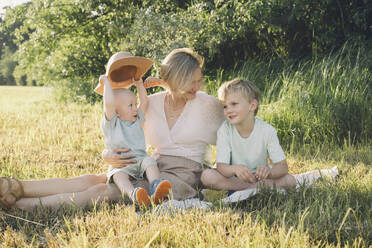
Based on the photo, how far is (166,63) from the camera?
3400 millimetres

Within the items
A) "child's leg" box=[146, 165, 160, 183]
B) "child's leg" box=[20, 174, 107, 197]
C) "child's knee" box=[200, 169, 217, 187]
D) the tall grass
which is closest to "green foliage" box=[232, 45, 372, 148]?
the tall grass

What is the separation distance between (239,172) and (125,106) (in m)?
1.13

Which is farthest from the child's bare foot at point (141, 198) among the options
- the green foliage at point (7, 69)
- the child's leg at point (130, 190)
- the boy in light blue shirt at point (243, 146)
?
the green foliage at point (7, 69)

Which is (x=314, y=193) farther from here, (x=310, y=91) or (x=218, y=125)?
(x=310, y=91)

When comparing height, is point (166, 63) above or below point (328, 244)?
above

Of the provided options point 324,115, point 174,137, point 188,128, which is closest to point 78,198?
point 174,137

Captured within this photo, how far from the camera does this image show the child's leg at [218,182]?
10.8ft

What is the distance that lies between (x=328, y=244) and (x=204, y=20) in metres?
5.72

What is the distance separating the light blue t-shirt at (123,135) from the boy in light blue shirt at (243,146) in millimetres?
636

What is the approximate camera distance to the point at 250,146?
133 inches

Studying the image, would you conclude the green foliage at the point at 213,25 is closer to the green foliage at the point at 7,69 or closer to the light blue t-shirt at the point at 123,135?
the light blue t-shirt at the point at 123,135

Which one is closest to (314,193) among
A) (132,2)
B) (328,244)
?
(328,244)

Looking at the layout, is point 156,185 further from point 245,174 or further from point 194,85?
point 194,85

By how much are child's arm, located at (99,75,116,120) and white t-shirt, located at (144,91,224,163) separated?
0.53 meters
